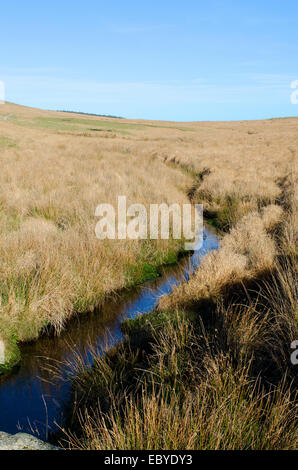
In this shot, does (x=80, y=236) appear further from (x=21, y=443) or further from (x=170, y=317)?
(x=21, y=443)

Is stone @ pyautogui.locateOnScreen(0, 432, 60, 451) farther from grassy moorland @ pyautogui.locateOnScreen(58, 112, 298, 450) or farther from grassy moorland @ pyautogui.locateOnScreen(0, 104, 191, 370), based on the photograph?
grassy moorland @ pyautogui.locateOnScreen(0, 104, 191, 370)

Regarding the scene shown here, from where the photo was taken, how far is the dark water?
11.3 ft

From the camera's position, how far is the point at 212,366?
309 centimetres

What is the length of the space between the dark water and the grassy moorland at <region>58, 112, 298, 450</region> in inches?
10.5

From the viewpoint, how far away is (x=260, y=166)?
661 inches

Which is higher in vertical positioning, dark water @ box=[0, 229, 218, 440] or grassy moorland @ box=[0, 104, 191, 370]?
grassy moorland @ box=[0, 104, 191, 370]

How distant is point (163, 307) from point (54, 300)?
1.62 metres

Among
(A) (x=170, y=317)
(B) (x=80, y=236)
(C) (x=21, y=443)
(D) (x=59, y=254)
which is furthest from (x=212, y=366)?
(B) (x=80, y=236)

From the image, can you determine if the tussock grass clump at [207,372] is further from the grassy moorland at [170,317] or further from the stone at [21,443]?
the stone at [21,443]

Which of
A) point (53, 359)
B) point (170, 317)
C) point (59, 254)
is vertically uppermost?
A: point (59, 254)

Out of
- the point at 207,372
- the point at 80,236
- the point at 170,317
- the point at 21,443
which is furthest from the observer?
the point at 80,236

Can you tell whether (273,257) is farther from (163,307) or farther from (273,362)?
(273,362)

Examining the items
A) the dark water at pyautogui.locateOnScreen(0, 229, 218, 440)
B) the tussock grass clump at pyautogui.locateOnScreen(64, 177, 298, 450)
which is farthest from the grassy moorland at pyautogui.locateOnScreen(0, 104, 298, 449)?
the dark water at pyautogui.locateOnScreen(0, 229, 218, 440)

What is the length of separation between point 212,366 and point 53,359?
2.20 m
